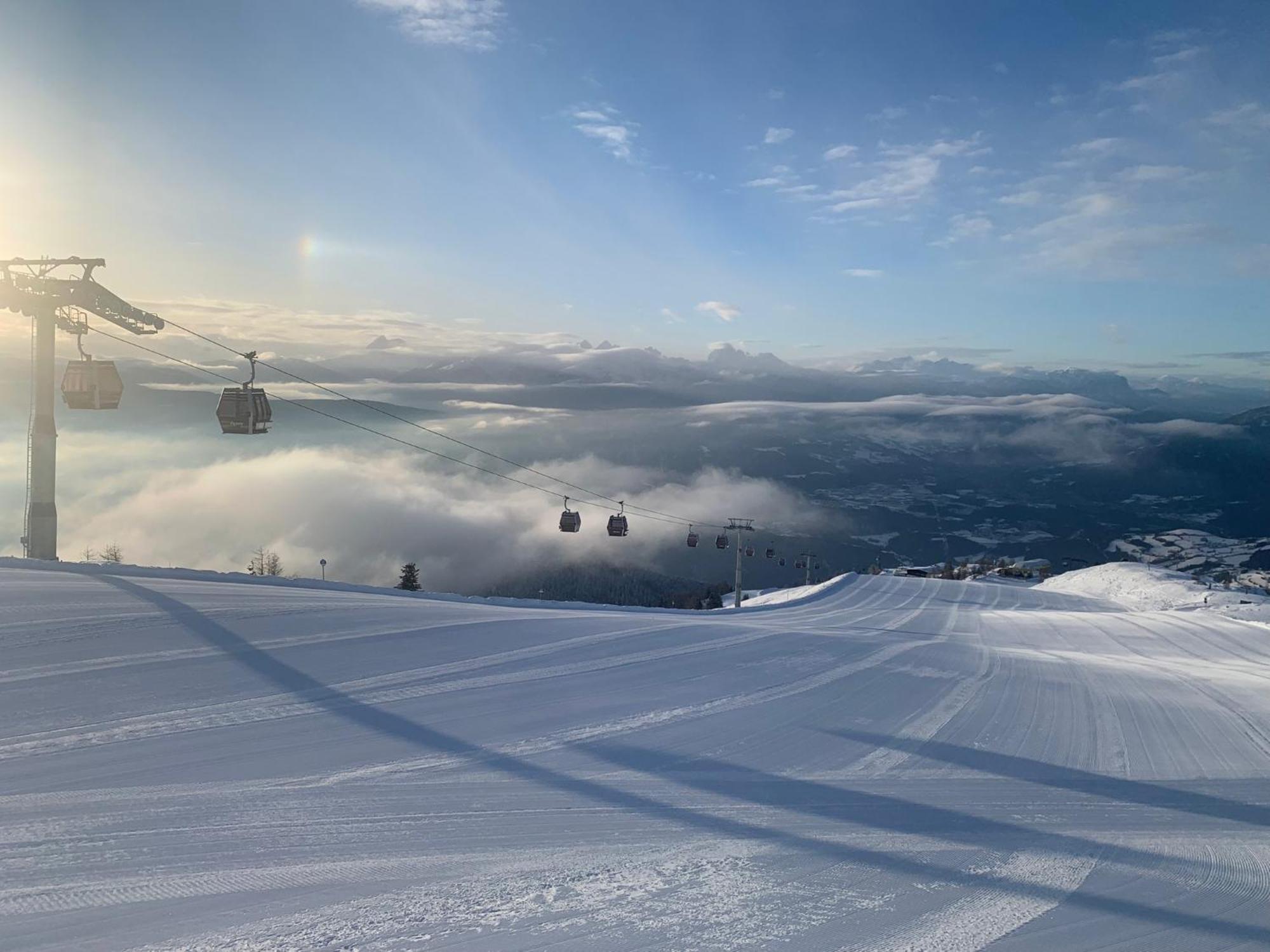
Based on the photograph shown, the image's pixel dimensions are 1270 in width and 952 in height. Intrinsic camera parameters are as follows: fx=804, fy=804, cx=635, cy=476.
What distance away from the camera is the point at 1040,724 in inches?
327

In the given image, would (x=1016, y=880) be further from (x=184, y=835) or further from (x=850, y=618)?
(x=850, y=618)

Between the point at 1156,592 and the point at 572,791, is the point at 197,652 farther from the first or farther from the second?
the point at 1156,592

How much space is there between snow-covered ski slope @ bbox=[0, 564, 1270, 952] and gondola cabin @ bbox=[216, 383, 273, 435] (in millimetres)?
4744

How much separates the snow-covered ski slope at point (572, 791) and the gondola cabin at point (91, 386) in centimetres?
548

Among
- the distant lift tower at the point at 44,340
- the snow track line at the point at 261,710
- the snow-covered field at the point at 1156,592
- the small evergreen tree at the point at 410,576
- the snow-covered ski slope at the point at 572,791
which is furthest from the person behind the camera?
the small evergreen tree at the point at 410,576

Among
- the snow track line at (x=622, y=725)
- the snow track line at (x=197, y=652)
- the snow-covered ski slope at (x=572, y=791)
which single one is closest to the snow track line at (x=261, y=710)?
the snow-covered ski slope at (x=572, y=791)

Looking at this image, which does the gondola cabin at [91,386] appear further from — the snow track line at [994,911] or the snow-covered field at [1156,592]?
the snow-covered field at [1156,592]

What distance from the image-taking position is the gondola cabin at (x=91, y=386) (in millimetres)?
14898

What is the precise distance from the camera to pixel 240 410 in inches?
591

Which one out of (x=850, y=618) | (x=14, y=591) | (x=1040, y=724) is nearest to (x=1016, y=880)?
(x=1040, y=724)

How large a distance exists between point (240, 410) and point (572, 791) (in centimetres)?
1206

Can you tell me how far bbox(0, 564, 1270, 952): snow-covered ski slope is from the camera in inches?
164

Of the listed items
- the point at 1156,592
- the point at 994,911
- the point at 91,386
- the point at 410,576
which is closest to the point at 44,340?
the point at 91,386

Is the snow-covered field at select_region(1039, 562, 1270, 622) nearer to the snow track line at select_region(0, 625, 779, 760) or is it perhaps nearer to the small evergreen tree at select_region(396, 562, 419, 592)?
the snow track line at select_region(0, 625, 779, 760)
